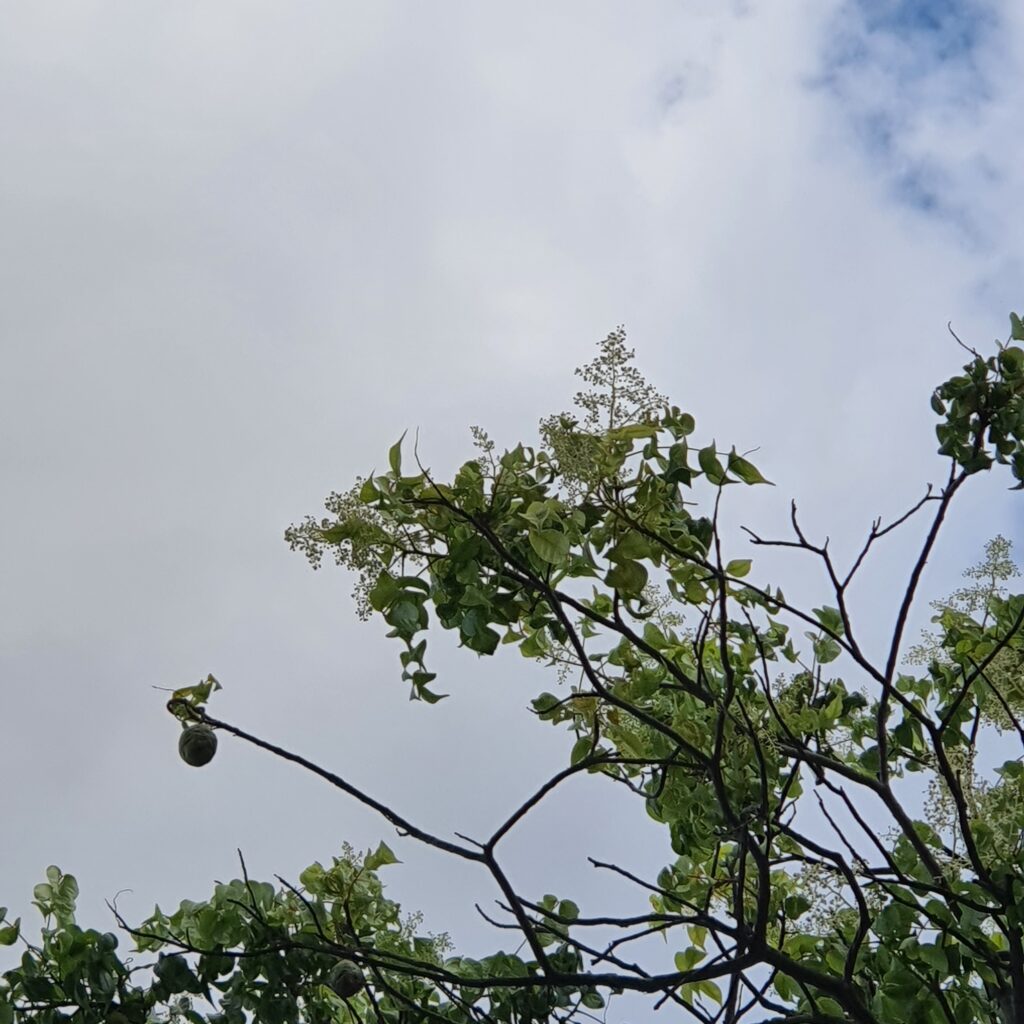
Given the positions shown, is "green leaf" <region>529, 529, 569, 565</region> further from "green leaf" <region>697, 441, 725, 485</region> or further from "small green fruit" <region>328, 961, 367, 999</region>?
"small green fruit" <region>328, 961, 367, 999</region>

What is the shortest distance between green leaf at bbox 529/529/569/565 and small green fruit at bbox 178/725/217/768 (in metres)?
0.75

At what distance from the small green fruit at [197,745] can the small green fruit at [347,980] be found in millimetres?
470

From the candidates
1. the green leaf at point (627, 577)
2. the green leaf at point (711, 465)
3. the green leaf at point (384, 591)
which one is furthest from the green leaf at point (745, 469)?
the green leaf at point (384, 591)

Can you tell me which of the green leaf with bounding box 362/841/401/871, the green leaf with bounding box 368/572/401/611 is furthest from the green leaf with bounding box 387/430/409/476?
the green leaf with bounding box 362/841/401/871

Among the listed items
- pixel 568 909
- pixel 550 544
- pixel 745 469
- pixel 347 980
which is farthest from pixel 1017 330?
pixel 347 980

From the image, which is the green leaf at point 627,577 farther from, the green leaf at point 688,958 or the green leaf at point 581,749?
the green leaf at point 688,958

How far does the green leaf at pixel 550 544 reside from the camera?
6.77 ft

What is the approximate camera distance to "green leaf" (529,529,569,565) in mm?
2064

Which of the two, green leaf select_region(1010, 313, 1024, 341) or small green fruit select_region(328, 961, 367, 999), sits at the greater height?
green leaf select_region(1010, 313, 1024, 341)

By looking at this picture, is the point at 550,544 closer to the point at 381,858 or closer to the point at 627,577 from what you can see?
the point at 627,577

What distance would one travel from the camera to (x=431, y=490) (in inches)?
86.0

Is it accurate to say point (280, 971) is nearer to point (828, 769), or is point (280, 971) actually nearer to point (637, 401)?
point (828, 769)

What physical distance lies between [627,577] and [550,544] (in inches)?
9.2

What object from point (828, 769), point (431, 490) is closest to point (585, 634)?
point (828, 769)
